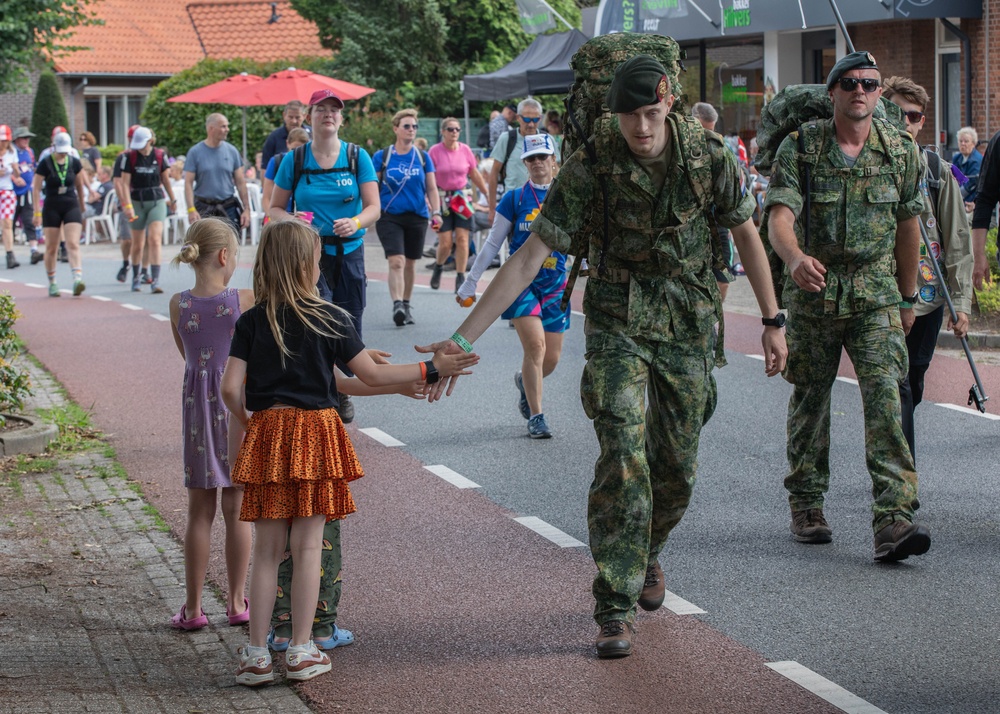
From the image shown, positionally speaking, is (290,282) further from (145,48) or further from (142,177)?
(145,48)

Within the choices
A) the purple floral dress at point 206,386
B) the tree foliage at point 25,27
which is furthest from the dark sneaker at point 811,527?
the tree foliage at point 25,27

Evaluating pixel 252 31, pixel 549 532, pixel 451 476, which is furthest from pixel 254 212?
pixel 549 532

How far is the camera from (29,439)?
8727mm

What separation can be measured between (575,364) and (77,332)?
5677mm

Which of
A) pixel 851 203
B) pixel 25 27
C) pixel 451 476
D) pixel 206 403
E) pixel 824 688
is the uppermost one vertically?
pixel 25 27

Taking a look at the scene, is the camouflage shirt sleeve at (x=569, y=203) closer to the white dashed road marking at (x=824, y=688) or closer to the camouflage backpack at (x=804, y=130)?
the camouflage backpack at (x=804, y=130)

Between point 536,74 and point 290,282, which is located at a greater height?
point 536,74

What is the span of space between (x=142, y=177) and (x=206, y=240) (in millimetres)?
12776

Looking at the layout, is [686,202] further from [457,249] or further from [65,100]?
[65,100]

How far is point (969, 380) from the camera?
11.1m

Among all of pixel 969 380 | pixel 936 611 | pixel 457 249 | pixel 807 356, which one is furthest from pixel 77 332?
pixel 936 611

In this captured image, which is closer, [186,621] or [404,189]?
[186,621]

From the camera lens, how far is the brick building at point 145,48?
45188 millimetres

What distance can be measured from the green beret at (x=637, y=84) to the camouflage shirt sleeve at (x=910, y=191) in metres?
1.79
